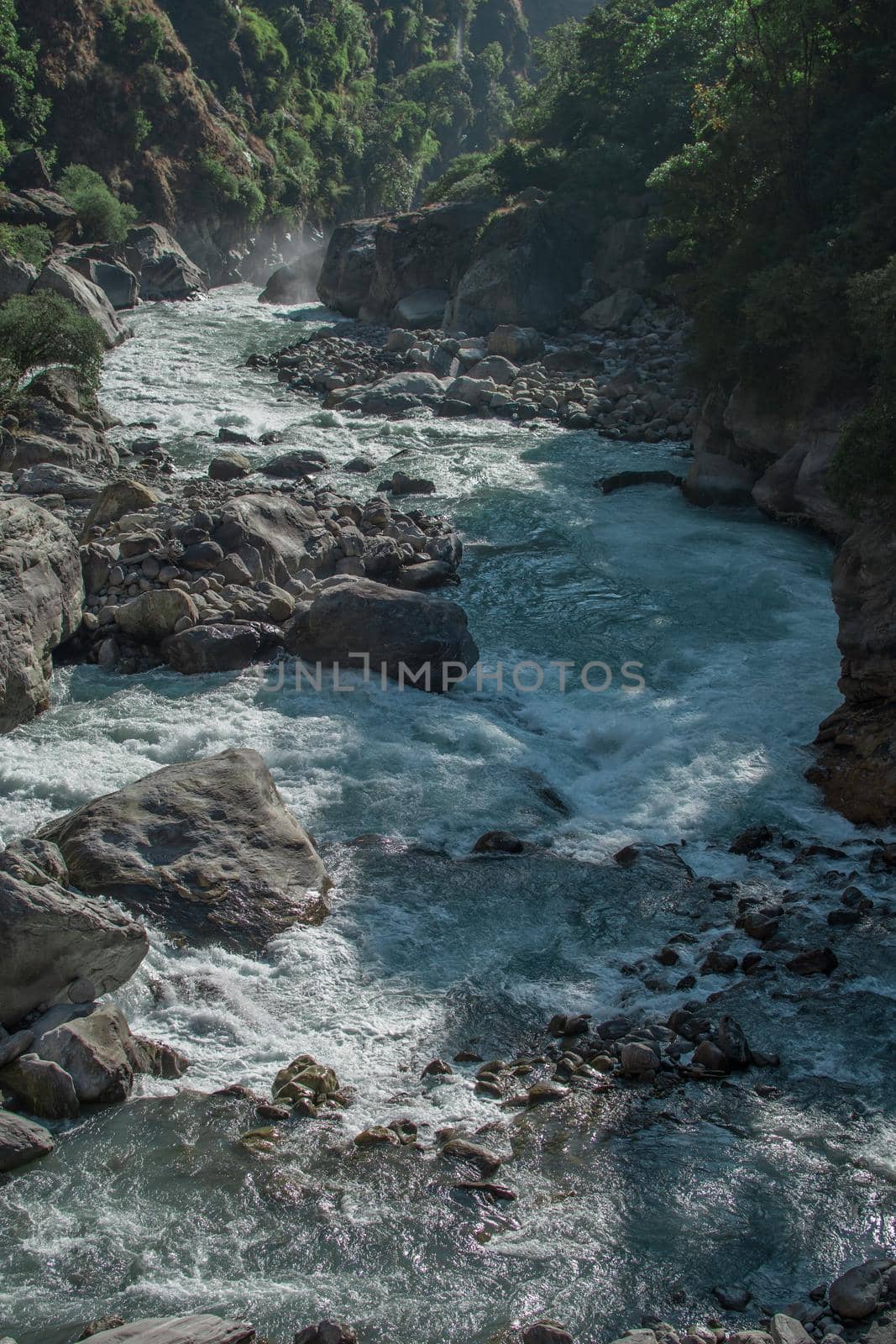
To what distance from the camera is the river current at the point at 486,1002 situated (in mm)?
5527

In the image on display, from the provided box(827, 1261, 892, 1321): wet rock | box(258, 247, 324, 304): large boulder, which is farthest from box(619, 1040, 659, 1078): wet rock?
box(258, 247, 324, 304): large boulder

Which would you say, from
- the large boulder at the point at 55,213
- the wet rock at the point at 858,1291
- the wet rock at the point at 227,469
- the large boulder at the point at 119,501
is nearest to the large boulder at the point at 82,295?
the large boulder at the point at 55,213

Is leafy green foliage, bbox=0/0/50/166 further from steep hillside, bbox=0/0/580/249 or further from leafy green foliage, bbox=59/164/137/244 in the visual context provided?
leafy green foliage, bbox=59/164/137/244

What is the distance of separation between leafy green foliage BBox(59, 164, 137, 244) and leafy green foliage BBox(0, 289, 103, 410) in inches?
849

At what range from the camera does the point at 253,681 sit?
12672 mm

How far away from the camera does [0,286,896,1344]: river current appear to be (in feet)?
18.1

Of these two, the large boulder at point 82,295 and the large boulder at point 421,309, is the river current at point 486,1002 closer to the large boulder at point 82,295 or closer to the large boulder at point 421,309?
the large boulder at point 82,295

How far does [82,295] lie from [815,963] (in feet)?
89.8

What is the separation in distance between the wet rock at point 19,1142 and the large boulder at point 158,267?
40.1 metres

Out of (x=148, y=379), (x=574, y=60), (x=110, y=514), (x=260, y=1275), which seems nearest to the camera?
(x=260, y=1275)

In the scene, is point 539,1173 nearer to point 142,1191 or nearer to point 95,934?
point 142,1191

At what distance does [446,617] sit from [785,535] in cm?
742

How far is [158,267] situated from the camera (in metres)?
43.1

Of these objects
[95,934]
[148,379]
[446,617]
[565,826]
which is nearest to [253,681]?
[446,617]
